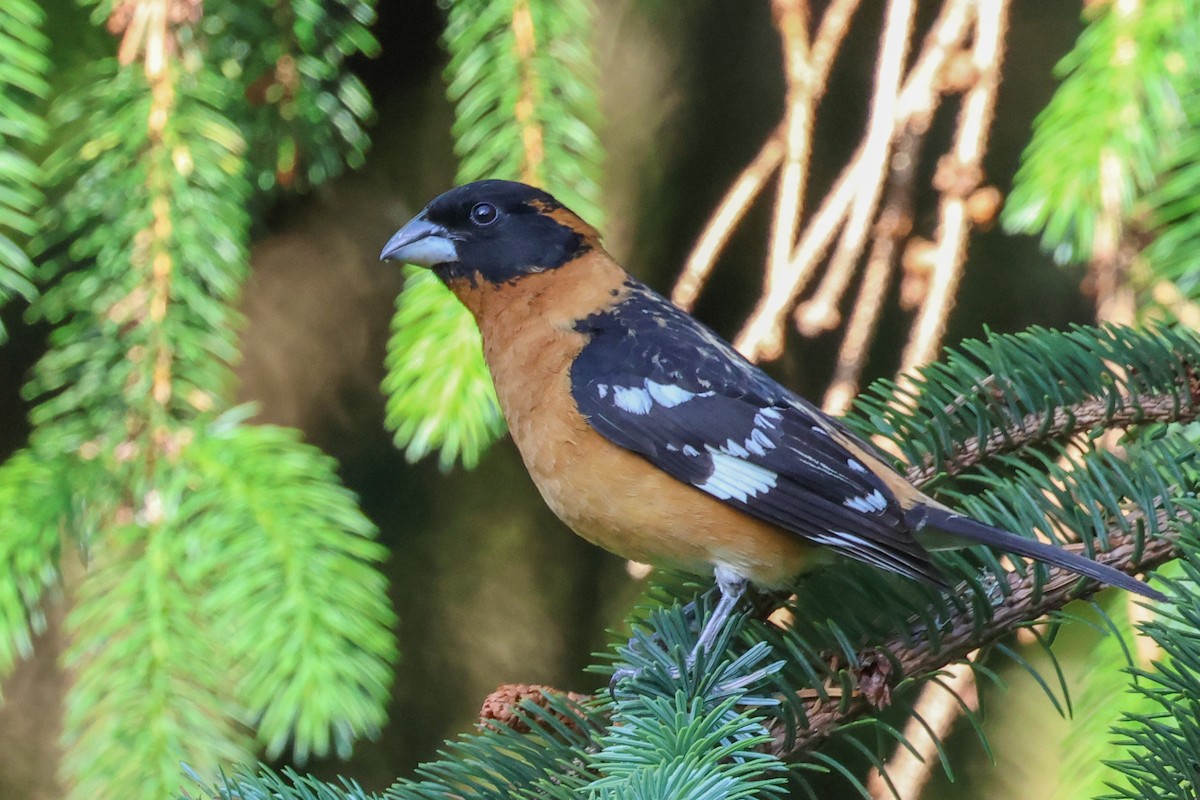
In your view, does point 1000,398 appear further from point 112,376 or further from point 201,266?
point 112,376

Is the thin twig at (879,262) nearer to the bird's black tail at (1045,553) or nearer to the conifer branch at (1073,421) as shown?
the conifer branch at (1073,421)

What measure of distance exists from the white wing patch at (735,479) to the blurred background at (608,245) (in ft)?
3.60

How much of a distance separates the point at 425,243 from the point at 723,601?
0.77m

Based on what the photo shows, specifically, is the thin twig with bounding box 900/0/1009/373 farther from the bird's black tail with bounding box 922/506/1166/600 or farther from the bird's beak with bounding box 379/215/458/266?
the bird's beak with bounding box 379/215/458/266

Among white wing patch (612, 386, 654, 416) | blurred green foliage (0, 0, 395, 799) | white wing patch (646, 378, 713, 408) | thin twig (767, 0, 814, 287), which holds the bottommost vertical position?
blurred green foliage (0, 0, 395, 799)

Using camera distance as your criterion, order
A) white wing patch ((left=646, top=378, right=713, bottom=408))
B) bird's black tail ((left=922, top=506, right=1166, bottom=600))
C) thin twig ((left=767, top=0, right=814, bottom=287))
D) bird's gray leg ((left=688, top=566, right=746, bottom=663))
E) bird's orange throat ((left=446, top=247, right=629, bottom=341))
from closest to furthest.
→ bird's black tail ((left=922, top=506, right=1166, bottom=600))
bird's gray leg ((left=688, top=566, right=746, bottom=663))
white wing patch ((left=646, top=378, right=713, bottom=408))
bird's orange throat ((left=446, top=247, right=629, bottom=341))
thin twig ((left=767, top=0, right=814, bottom=287))

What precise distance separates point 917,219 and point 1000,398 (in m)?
1.00

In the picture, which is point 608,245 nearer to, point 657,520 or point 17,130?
point 657,520

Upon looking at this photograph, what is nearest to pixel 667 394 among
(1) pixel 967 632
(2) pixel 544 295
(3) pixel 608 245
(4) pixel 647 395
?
(4) pixel 647 395

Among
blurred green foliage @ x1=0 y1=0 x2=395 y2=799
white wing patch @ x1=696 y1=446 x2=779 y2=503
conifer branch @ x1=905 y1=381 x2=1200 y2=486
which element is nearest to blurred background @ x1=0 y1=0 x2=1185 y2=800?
blurred green foliage @ x1=0 y1=0 x2=395 y2=799

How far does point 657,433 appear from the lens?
4.97 feet

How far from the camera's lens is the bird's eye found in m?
1.75

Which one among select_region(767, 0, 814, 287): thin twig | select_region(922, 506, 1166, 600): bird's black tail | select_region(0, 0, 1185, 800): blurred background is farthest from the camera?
select_region(0, 0, 1185, 800): blurred background

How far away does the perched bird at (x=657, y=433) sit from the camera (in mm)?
1406
